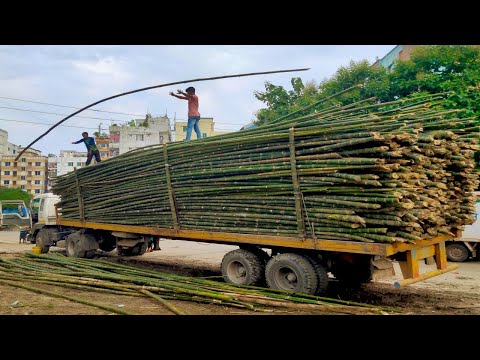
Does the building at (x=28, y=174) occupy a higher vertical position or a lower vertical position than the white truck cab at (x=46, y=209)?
higher

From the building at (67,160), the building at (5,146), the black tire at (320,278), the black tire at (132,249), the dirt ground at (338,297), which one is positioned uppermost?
the building at (5,146)

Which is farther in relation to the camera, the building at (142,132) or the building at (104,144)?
the building at (104,144)

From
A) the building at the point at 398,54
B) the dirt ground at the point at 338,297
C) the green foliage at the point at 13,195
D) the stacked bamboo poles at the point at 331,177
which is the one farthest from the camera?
the green foliage at the point at 13,195

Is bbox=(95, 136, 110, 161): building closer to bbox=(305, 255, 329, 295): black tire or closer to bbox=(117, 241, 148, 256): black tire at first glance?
bbox=(117, 241, 148, 256): black tire

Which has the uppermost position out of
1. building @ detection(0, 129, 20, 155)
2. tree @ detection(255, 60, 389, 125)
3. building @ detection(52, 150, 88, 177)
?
building @ detection(0, 129, 20, 155)

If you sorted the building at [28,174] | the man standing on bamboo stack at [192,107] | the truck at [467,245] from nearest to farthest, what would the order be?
the man standing on bamboo stack at [192,107], the truck at [467,245], the building at [28,174]

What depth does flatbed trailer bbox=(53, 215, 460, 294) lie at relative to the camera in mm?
6209

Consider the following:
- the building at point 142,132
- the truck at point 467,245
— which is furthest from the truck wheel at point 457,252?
the building at point 142,132

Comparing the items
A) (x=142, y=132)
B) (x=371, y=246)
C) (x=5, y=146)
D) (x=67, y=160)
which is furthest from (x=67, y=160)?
(x=371, y=246)

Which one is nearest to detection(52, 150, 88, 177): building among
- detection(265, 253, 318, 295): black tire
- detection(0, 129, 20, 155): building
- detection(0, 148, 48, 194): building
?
detection(0, 129, 20, 155): building

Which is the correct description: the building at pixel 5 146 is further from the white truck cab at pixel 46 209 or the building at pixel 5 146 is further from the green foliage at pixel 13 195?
the white truck cab at pixel 46 209

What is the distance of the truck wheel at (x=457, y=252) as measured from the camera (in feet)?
41.4
